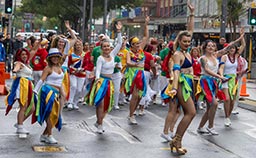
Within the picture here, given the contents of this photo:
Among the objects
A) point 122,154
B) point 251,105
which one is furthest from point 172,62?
point 251,105

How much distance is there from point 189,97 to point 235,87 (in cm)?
440

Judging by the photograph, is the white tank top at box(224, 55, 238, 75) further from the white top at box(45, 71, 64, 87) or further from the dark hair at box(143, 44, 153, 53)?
the white top at box(45, 71, 64, 87)

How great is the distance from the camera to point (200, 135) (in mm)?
12211

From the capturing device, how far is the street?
32.7 ft

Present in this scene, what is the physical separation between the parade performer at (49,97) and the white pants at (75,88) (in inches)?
201

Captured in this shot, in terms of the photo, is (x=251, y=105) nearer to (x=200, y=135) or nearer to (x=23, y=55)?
(x=200, y=135)

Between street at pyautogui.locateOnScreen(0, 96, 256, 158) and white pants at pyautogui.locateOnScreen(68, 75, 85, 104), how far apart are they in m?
1.16

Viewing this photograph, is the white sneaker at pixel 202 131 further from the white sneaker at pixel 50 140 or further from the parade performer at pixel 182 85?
the white sneaker at pixel 50 140

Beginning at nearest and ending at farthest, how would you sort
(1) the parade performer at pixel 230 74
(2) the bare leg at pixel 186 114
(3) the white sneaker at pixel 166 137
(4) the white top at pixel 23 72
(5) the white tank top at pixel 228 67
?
(2) the bare leg at pixel 186 114 < (3) the white sneaker at pixel 166 137 < (4) the white top at pixel 23 72 < (1) the parade performer at pixel 230 74 < (5) the white tank top at pixel 228 67

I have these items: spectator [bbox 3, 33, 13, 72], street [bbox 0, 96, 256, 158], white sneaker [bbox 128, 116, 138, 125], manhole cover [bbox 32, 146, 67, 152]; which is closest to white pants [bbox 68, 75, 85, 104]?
street [bbox 0, 96, 256, 158]

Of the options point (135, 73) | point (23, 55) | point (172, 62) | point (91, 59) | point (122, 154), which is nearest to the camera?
point (122, 154)

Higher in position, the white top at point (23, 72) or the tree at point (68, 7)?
the tree at point (68, 7)

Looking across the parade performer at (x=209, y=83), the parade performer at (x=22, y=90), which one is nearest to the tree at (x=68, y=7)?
the parade performer at (x=209, y=83)

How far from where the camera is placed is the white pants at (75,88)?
52.2ft
